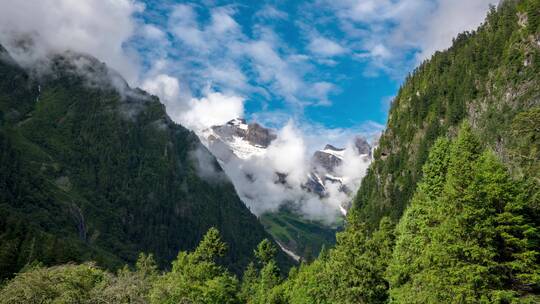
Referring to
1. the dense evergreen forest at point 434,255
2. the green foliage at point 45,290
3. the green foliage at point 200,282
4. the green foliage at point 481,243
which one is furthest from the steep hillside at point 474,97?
the green foliage at point 45,290

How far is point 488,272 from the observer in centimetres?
3750

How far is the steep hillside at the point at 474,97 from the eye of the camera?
403 feet

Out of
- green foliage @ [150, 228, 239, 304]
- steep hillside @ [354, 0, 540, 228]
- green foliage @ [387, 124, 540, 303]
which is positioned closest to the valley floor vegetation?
green foliage @ [387, 124, 540, 303]

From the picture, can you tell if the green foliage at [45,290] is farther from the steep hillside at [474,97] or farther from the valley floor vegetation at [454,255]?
the steep hillside at [474,97]

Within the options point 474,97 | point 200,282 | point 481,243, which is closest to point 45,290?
point 481,243

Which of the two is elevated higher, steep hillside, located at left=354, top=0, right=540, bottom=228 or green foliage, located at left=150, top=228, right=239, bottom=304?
steep hillside, located at left=354, top=0, right=540, bottom=228

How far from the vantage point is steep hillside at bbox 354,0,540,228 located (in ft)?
403

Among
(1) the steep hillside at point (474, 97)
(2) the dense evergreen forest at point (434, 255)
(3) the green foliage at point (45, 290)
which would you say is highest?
(1) the steep hillside at point (474, 97)

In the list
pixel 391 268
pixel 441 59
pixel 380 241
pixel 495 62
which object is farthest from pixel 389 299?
pixel 441 59

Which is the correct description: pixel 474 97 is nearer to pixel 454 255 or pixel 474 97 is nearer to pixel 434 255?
pixel 434 255

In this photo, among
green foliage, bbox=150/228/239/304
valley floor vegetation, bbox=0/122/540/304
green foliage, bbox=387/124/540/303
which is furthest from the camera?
green foliage, bbox=150/228/239/304

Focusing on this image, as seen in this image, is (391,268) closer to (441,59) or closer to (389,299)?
(389,299)

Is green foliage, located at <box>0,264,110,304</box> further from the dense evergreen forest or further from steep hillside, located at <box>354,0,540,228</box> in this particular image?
steep hillside, located at <box>354,0,540,228</box>

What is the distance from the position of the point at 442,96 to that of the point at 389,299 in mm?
136890
